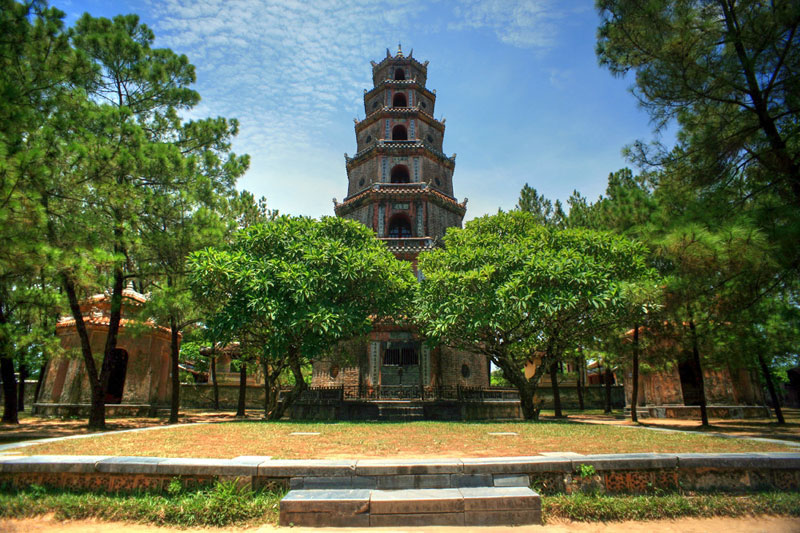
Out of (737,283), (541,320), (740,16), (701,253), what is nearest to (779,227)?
(701,253)

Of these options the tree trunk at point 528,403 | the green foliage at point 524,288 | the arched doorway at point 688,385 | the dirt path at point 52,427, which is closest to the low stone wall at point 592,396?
the arched doorway at point 688,385

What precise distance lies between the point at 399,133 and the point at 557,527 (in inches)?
1071

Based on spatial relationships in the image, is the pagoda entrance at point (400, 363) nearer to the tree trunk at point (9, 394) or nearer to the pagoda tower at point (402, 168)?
the pagoda tower at point (402, 168)

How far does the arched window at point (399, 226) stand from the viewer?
2697cm

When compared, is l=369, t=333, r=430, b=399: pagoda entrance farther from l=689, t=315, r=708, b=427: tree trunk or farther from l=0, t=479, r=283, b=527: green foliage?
l=0, t=479, r=283, b=527: green foliage

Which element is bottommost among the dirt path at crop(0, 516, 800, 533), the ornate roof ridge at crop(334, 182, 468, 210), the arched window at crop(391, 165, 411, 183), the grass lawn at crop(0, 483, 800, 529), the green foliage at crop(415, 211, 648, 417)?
the dirt path at crop(0, 516, 800, 533)

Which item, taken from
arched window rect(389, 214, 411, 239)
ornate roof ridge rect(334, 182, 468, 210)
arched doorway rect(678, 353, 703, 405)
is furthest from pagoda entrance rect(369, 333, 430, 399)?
arched doorway rect(678, 353, 703, 405)

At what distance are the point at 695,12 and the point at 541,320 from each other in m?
10.5

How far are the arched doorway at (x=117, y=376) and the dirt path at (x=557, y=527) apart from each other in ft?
62.5

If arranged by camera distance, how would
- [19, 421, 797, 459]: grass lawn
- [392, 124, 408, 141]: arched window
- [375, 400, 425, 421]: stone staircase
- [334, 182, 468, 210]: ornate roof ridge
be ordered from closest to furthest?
1. [19, 421, 797, 459]: grass lawn
2. [375, 400, 425, 421]: stone staircase
3. [334, 182, 468, 210]: ornate roof ridge
4. [392, 124, 408, 141]: arched window

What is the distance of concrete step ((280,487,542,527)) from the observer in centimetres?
521

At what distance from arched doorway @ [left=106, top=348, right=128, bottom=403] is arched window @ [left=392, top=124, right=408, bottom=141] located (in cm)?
2072

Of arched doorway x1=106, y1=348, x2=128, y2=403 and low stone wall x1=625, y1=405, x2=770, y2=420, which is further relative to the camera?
arched doorway x1=106, y1=348, x2=128, y2=403

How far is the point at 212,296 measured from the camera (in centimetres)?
1593
